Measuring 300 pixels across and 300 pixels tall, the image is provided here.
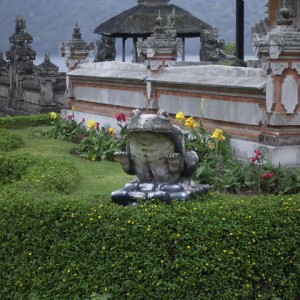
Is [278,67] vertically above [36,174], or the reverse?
[278,67]

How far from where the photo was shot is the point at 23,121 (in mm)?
21906

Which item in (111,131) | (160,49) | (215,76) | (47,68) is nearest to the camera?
(215,76)

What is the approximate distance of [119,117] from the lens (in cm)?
1532

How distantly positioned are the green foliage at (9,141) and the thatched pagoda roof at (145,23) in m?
18.0

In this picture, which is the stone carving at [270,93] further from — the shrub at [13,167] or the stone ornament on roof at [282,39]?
the shrub at [13,167]

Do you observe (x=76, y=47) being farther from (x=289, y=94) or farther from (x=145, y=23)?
(x=145, y=23)

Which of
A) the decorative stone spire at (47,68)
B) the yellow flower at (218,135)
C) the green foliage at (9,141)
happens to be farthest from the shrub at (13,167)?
the decorative stone spire at (47,68)

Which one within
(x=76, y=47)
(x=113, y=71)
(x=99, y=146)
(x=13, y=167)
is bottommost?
(x=99, y=146)

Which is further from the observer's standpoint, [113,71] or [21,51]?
[21,51]

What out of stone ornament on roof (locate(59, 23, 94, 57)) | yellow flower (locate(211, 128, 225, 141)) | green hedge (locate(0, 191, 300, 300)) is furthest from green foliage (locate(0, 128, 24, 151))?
green hedge (locate(0, 191, 300, 300))

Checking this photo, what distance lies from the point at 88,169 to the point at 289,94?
12.0ft

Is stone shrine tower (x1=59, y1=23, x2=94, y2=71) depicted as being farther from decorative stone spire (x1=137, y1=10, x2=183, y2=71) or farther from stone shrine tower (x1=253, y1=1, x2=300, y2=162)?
stone shrine tower (x1=253, y1=1, x2=300, y2=162)

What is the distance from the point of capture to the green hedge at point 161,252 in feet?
25.5

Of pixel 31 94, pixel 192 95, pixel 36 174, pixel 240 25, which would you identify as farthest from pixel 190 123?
pixel 31 94
